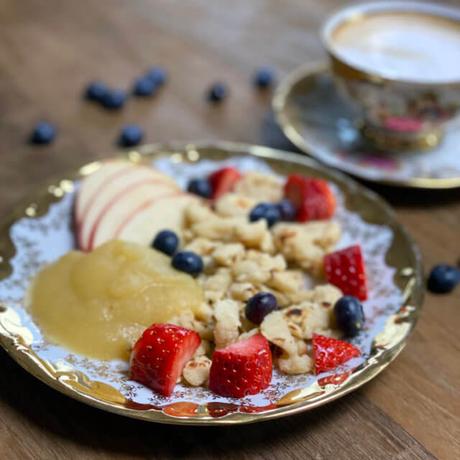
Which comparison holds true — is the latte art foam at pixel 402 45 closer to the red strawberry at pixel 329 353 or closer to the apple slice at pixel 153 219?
the apple slice at pixel 153 219

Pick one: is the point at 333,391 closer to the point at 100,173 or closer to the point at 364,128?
the point at 100,173

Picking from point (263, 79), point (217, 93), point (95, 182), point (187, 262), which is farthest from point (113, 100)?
point (187, 262)

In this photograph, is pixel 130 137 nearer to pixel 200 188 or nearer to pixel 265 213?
pixel 200 188

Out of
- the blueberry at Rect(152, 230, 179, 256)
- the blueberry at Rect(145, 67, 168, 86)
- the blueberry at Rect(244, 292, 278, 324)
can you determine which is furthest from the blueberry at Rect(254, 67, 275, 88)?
the blueberry at Rect(244, 292, 278, 324)

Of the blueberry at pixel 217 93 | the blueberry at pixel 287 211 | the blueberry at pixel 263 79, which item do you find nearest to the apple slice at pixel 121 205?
the blueberry at pixel 287 211

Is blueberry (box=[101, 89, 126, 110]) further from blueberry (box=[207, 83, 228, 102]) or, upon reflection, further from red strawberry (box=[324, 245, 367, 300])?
red strawberry (box=[324, 245, 367, 300])

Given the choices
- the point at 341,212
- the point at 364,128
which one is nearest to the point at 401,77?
the point at 364,128
